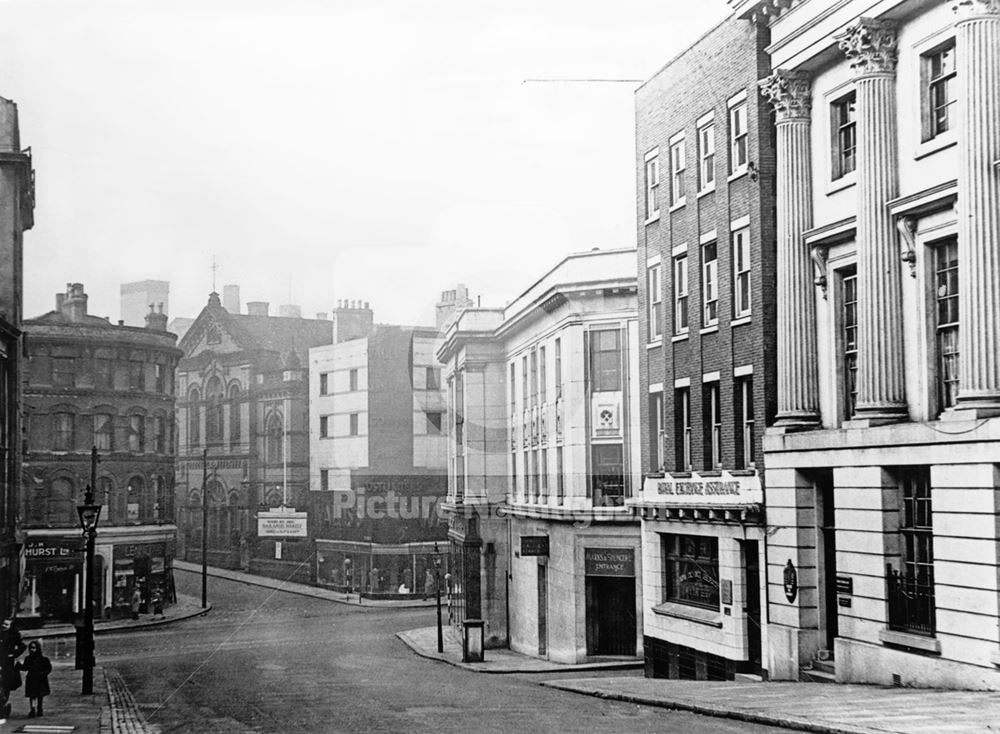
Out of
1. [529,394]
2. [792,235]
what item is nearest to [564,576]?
[529,394]

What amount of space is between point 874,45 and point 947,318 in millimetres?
5052

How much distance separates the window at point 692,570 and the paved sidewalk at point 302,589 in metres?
31.0

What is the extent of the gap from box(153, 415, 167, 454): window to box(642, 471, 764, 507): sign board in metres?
30.8

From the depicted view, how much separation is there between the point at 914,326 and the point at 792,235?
436 centimetres

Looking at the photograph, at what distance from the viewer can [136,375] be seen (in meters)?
53.5

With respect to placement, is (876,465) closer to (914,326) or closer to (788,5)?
(914,326)

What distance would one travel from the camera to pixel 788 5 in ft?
78.8

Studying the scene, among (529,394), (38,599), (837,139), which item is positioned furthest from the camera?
(38,599)

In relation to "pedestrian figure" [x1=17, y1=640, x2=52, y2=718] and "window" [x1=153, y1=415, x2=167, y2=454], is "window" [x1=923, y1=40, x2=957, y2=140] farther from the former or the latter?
"window" [x1=153, y1=415, x2=167, y2=454]

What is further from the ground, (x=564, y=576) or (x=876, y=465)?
(x=876, y=465)

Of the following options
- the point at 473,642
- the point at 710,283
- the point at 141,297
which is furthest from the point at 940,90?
the point at 141,297

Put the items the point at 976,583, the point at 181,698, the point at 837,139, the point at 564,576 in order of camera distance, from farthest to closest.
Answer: the point at 564,576 < the point at 181,698 < the point at 837,139 < the point at 976,583

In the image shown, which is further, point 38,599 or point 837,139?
point 38,599

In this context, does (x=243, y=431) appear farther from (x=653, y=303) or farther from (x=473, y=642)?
(x=653, y=303)
